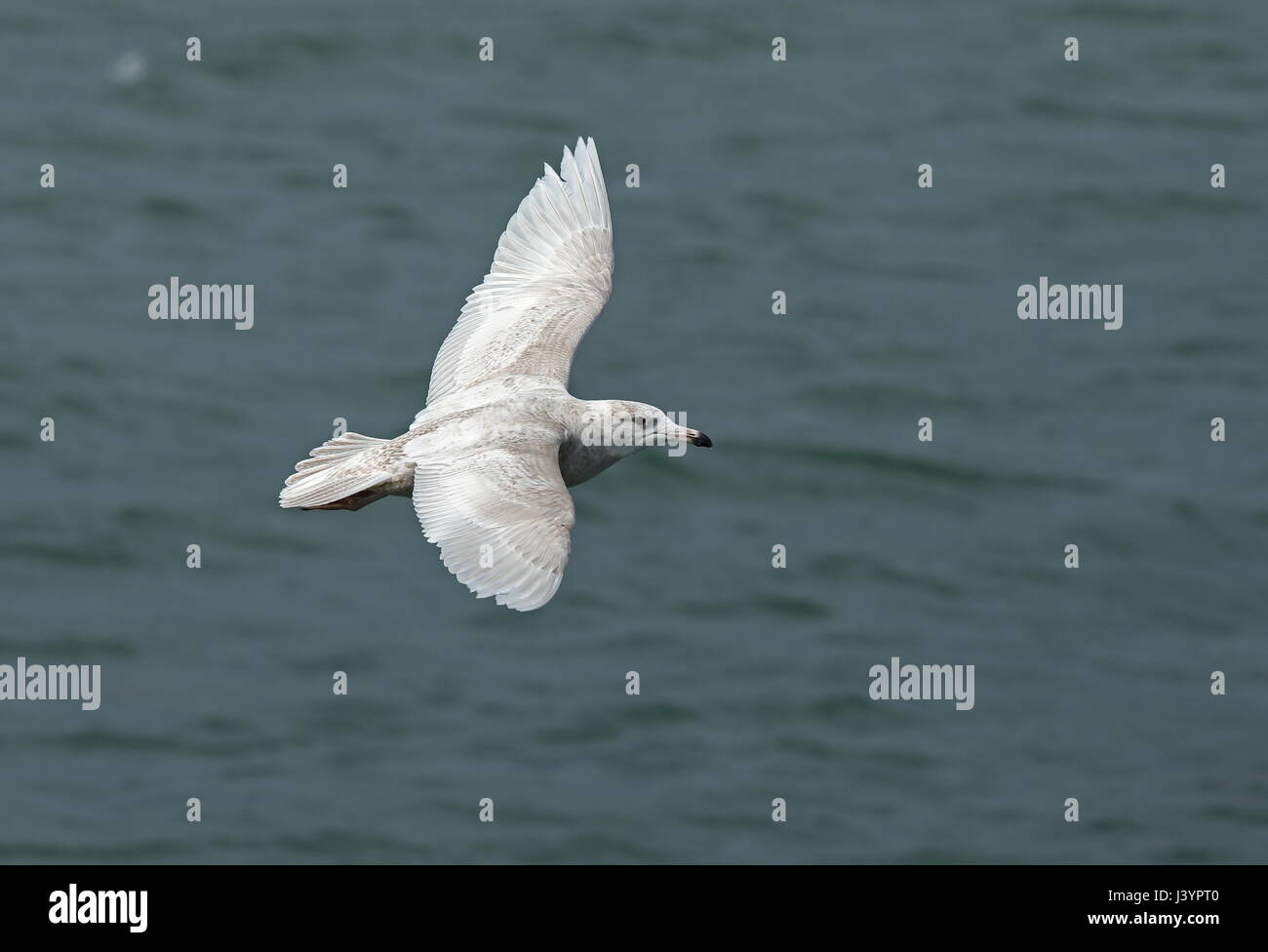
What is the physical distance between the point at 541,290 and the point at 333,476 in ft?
8.18

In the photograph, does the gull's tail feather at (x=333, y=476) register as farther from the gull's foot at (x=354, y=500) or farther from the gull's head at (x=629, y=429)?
the gull's head at (x=629, y=429)

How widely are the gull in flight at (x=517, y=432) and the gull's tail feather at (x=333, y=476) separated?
0.01 meters

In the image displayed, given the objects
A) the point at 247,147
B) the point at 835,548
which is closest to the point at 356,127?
the point at 247,147

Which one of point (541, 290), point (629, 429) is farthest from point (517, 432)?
point (541, 290)

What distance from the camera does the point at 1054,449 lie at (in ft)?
85.9

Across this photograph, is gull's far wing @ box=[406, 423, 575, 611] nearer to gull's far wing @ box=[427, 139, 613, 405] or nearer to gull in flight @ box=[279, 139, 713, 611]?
gull in flight @ box=[279, 139, 713, 611]

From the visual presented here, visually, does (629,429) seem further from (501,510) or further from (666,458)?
(666,458)

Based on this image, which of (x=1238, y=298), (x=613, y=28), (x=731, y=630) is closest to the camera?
(x=731, y=630)

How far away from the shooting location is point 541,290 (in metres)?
13.4

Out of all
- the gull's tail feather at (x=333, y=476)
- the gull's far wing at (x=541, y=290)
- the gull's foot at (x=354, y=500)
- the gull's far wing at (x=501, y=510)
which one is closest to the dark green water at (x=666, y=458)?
the gull's far wing at (x=541, y=290)

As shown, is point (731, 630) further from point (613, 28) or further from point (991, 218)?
point (613, 28)

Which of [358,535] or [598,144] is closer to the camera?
[358,535]

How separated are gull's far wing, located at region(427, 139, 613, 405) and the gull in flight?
10 millimetres

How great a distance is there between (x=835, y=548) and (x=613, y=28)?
9738 mm
